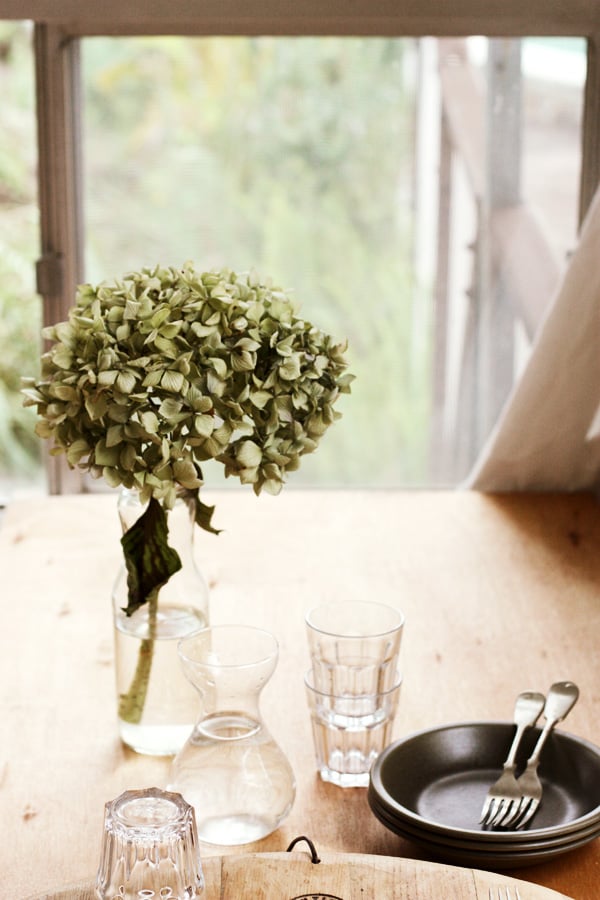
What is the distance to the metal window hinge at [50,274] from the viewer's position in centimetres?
206

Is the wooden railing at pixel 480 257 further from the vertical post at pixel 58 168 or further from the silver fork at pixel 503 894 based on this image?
the silver fork at pixel 503 894

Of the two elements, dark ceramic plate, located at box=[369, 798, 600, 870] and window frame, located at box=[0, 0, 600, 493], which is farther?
window frame, located at box=[0, 0, 600, 493]

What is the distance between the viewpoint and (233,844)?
0.91 metres

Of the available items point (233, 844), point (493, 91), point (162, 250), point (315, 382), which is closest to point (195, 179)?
point (162, 250)

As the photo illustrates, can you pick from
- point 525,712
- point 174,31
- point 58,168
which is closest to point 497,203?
point 174,31

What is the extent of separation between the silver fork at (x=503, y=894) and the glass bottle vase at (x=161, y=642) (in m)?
0.34

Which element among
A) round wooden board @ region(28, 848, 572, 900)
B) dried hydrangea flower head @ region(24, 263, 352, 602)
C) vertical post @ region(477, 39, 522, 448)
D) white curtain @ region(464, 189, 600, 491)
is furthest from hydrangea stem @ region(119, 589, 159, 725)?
vertical post @ region(477, 39, 522, 448)

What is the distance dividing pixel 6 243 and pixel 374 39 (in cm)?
76

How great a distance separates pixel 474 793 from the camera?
0.99 metres

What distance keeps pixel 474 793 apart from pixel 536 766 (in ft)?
0.19

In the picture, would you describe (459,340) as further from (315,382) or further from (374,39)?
(315,382)

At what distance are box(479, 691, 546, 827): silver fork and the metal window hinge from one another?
1.32 metres

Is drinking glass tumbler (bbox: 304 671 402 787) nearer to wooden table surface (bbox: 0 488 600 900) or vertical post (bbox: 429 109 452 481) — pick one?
wooden table surface (bbox: 0 488 600 900)

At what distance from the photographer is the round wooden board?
78 cm
